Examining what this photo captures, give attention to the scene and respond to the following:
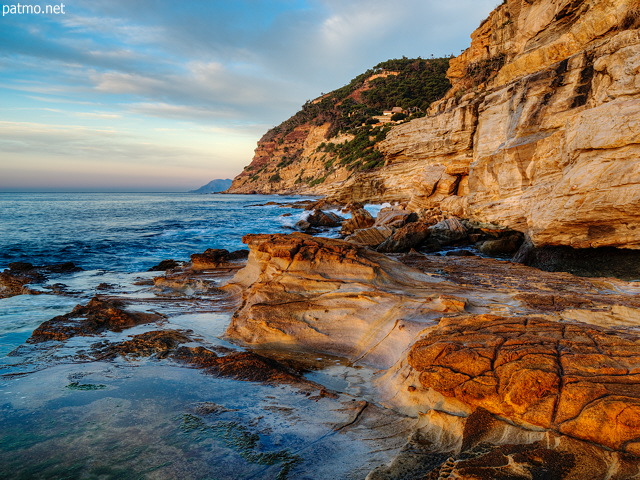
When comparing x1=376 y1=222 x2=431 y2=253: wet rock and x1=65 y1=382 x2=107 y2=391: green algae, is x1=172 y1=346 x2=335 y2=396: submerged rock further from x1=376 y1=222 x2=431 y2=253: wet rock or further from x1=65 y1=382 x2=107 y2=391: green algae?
x1=376 y1=222 x2=431 y2=253: wet rock

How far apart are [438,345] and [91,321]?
5.33 meters

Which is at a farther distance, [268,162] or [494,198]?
[268,162]

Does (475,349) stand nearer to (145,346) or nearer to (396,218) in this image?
(145,346)

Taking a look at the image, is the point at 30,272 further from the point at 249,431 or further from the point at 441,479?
the point at 441,479

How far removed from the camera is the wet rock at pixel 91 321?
5.47m

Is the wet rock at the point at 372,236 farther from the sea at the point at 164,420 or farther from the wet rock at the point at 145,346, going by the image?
the wet rock at the point at 145,346

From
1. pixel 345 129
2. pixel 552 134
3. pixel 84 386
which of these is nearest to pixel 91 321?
pixel 84 386

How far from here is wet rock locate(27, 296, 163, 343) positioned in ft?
17.9

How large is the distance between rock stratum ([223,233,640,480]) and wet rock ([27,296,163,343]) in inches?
68.7

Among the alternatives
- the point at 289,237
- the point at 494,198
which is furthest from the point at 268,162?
the point at 289,237

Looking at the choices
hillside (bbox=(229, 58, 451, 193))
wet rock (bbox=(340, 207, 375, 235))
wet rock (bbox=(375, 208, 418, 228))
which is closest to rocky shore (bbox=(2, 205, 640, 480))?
wet rock (bbox=(375, 208, 418, 228))

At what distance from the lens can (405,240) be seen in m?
14.6

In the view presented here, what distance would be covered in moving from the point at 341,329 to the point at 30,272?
32.2ft

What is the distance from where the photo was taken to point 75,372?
4.26 meters
